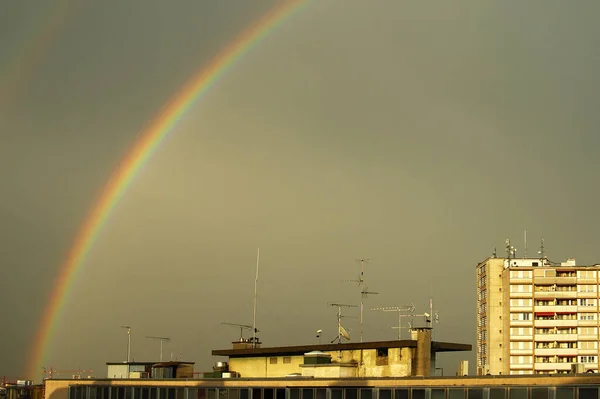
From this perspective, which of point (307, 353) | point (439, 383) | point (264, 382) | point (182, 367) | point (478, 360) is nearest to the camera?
point (439, 383)

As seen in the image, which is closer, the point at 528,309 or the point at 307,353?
the point at 307,353

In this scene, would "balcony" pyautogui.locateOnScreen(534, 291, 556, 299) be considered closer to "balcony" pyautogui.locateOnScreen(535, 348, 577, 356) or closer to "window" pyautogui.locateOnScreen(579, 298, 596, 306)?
"window" pyautogui.locateOnScreen(579, 298, 596, 306)

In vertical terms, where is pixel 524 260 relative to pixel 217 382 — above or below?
above

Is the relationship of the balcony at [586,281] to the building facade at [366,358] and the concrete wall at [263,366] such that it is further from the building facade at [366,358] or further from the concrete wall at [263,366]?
the concrete wall at [263,366]

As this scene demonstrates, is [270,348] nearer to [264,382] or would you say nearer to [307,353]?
[307,353]

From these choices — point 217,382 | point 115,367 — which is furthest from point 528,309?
point 217,382

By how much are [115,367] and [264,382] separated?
25.5m

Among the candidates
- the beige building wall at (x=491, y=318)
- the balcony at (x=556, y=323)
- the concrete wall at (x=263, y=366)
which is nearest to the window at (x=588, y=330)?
the balcony at (x=556, y=323)

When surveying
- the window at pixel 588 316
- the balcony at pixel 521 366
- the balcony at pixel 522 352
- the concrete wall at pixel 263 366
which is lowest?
the balcony at pixel 521 366

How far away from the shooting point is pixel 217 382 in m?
56.3

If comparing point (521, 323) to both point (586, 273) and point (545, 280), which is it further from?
point (586, 273)

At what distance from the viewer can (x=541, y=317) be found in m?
152

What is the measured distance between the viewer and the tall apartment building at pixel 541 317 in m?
149

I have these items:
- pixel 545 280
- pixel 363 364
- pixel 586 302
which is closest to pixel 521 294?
pixel 545 280
